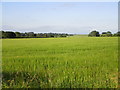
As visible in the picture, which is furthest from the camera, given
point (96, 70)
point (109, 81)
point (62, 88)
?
point (96, 70)

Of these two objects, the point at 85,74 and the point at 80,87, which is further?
the point at 85,74

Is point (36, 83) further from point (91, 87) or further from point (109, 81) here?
point (109, 81)

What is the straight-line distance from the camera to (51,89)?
9.45 ft

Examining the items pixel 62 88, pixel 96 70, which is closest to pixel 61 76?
pixel 62 88

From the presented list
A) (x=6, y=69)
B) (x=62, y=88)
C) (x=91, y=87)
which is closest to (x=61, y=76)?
(x=62, y=88)

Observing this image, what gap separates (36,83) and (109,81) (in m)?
1.89

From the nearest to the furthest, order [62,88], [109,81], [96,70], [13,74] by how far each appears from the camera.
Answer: [62,88] → [109,81] → [13,74] → [96,70]

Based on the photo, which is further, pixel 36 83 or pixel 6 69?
pixel 6 69

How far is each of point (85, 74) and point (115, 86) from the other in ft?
2.81

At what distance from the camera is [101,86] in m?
2.93

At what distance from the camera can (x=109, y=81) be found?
3.22 meters

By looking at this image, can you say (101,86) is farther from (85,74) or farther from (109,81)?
(85,74)

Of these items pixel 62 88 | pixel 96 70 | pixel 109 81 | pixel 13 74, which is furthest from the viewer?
pixel 96 70

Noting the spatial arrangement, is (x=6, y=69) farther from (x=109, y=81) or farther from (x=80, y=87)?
(x=109, y=81)
